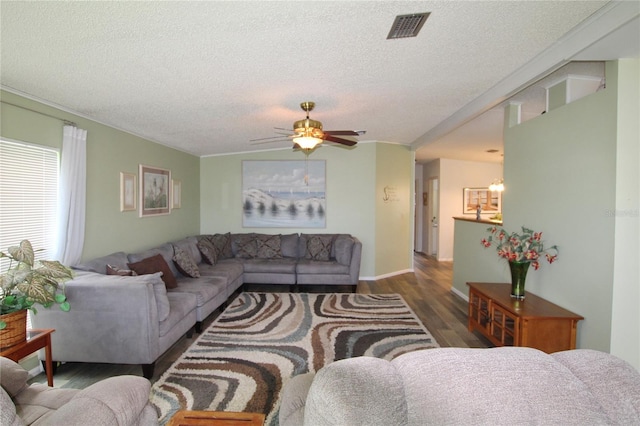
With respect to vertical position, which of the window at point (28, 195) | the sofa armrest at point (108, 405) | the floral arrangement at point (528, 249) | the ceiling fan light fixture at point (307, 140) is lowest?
the sofa armrest at point (108, 405)

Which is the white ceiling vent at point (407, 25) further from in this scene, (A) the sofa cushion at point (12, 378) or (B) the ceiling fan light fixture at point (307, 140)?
(A) the sofa cushion at point (12, 378)

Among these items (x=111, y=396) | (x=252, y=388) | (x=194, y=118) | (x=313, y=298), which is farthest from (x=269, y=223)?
(x=111, y=396)

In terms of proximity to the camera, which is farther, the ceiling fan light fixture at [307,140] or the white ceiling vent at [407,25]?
the ceiling fan light fixture at [307,140]

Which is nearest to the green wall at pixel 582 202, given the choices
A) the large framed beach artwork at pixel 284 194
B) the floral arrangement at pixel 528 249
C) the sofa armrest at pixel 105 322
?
the floral arrangement at pixel 528 249

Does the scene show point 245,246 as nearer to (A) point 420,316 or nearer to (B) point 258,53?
(A) point 420,316

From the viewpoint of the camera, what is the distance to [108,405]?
132 centimetres

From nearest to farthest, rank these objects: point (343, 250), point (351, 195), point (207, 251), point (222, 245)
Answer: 1. point (207, 251)
2. point (343, 250)
3. point (222, 245)
4. point (351, 195)

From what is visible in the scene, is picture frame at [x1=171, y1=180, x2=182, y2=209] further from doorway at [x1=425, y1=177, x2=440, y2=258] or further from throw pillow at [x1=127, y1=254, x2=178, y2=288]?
doorway at [x1=425, y1=177, x2=440, y2=258]

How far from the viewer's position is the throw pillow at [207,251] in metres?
4.79

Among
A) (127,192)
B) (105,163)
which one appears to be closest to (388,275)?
(127,192)

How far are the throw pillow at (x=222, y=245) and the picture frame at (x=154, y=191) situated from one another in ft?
2.94

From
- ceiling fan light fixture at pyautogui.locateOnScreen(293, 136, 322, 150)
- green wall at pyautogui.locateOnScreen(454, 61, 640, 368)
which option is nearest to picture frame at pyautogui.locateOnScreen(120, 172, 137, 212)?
ceiling fan light fixture at pyautogui.locateOnScreen(293, 136, 322, 150)

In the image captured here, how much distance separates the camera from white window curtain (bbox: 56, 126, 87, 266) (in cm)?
283

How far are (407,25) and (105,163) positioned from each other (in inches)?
138
